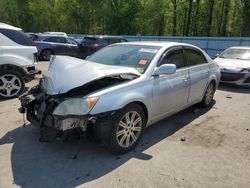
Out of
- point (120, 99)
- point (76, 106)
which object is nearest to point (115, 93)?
point (120, 99)

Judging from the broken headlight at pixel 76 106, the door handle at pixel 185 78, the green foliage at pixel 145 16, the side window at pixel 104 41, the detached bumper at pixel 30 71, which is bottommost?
the detached bumper at pixel 30 71

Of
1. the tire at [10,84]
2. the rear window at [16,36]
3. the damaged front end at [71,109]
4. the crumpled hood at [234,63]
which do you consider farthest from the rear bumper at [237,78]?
the tire at [10,84]

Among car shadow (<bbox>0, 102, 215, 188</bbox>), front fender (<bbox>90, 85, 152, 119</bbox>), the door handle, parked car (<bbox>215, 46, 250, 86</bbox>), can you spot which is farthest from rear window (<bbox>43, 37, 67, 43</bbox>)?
front fender (<bbox>90, 85, 152, 119</bbox>)

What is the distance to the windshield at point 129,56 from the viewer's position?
4.34m

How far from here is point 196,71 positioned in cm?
533

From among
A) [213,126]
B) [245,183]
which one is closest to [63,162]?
[245,183]

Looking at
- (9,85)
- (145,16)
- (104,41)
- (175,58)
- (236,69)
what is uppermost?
(145,16)

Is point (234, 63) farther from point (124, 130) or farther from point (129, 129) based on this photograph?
point (124, 130)

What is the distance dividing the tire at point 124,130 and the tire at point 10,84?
4019mm

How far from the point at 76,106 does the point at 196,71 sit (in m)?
2.90

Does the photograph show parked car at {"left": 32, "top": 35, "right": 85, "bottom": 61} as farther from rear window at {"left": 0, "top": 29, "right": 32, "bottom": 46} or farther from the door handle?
the door handle

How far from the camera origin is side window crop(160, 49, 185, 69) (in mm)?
4580

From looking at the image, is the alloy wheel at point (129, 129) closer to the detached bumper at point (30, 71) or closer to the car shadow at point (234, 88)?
the detached bumper at point (30, 71)

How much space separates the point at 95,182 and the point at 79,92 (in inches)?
48.4
